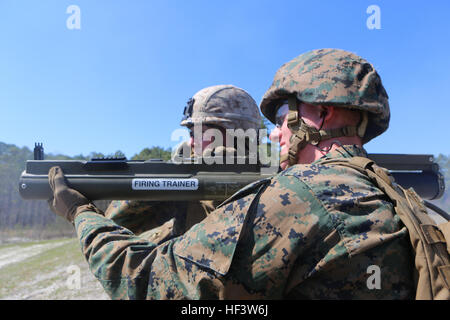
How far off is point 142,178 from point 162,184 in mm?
202

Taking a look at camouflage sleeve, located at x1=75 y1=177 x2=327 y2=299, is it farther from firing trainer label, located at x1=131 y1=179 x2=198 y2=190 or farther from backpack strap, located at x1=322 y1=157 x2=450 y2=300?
firing trainer label, located at x1=131 y1=179 x2=198 y2=190

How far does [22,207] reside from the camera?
30.5 metres

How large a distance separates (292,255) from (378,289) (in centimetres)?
44

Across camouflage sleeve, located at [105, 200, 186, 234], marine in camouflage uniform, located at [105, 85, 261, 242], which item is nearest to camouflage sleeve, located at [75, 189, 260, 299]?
marine in camouflage uniform, located at [105, 85, 261, 242]

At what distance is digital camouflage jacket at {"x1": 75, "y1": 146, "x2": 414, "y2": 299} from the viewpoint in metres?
1.45

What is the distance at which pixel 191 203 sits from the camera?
3.54 metres

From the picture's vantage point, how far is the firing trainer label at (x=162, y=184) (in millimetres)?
3086

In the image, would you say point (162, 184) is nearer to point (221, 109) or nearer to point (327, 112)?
point (221, 109)

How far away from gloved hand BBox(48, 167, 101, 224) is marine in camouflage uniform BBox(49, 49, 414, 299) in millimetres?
919

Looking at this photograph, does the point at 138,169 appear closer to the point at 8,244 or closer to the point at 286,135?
the point at 286,135

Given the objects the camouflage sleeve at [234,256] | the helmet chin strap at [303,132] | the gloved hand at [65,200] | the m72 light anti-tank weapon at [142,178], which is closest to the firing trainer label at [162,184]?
the m72 light anti-tank weapon at [142,178]

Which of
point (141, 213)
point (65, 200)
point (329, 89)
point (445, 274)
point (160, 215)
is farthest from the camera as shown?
point (160, 215)

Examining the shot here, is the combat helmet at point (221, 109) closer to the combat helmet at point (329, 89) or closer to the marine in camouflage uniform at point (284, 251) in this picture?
the combat helmet at point (329, 89)

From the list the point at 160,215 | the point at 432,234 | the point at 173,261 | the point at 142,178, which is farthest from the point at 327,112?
the point at 160,215
